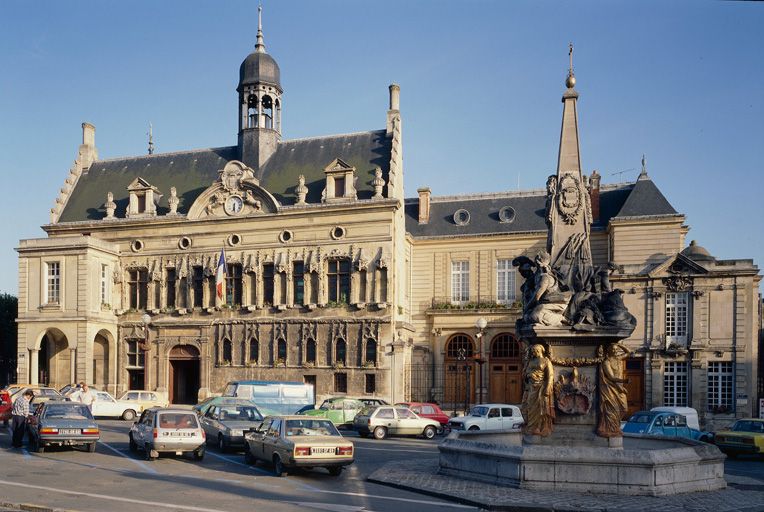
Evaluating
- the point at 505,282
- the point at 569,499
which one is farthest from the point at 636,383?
the point at 569,499

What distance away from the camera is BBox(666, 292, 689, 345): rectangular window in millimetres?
38344

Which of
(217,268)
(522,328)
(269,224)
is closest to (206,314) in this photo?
(217,268)

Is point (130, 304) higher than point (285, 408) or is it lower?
higher

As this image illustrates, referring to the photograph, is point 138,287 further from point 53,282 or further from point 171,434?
point 171,434

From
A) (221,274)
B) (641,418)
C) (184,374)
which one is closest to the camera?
(641,418)

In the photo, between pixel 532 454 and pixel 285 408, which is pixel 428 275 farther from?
pixel 532 454

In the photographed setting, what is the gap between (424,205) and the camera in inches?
1876

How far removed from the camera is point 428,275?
152 ft

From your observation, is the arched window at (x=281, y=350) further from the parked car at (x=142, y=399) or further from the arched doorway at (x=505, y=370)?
the arched doorway at (x=505, y=370)

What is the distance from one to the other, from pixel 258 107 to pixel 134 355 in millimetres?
16531

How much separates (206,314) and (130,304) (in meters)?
5.34

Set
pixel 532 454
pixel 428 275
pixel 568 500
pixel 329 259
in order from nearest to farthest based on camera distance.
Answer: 1. pixel 568 500
2. pixel 532 454
3. pixel 329 259
4. pixel 428 275

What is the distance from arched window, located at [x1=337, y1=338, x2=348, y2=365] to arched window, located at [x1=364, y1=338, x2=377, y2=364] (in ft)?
4.08

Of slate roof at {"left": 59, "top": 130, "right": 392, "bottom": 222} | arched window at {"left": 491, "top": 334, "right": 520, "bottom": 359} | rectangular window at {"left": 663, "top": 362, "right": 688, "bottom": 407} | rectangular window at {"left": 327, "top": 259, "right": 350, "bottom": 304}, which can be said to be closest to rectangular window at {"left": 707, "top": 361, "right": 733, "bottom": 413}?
rectangular window at {"left": 663, "top": 362, "right": 688, "bottom": 407}
